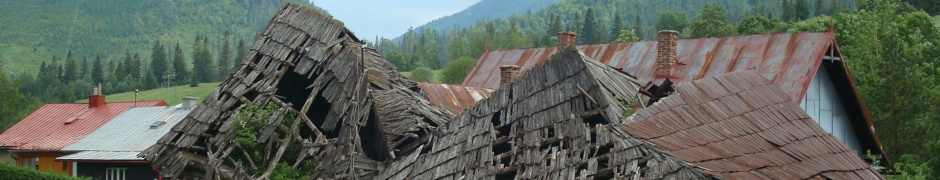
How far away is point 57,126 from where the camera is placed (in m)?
50.6

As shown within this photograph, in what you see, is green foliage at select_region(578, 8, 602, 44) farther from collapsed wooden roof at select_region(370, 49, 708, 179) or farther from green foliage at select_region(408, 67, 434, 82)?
collapsed wooden roof at select_region(370, 49, 708, 179)

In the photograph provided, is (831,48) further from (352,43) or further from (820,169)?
(820,169)

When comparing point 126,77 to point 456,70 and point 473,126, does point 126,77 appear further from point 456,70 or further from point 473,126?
point 473,126

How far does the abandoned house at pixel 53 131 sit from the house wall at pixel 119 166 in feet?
4.08

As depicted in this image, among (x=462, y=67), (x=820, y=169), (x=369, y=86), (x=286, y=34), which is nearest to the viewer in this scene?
(x=820, y=169)

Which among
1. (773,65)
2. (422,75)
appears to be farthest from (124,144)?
(422,75)

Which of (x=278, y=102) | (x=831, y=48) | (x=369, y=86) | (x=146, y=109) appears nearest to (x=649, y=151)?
(x=369, y=86)

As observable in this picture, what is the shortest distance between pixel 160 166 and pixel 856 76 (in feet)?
66.2

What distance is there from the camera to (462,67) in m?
108

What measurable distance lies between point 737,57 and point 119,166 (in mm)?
21780

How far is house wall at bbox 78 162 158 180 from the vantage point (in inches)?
1565

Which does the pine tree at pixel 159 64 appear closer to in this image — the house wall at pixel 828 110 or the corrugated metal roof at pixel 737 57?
the corrugated metal roof at pixel 737 57

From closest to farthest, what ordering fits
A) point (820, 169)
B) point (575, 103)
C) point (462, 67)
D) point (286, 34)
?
point (820, 169) < point (575, 103) < point (286, 34) < point (462, 67)

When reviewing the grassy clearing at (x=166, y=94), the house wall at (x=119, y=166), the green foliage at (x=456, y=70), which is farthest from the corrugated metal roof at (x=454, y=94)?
the grassy clearing at (x=166, y=94)
